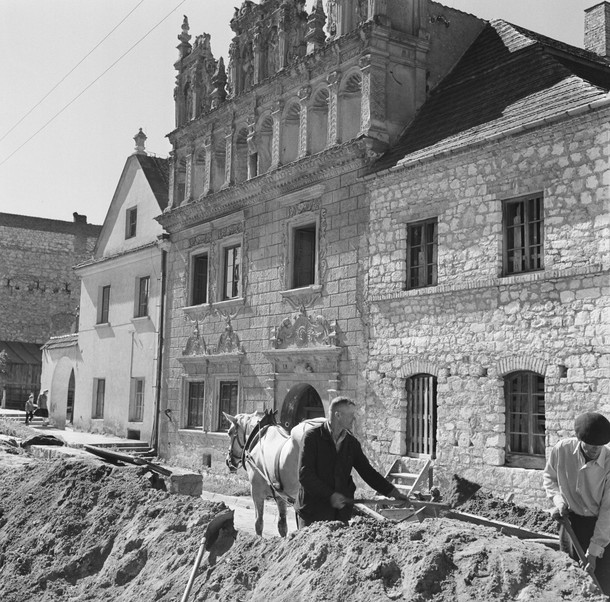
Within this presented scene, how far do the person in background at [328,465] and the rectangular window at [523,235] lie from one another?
25.0 ft

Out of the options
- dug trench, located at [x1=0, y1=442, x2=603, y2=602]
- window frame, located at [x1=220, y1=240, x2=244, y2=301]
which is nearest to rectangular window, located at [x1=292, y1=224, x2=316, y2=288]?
window frame, located at [x1=220, y1=240, x2=244, y2=301]

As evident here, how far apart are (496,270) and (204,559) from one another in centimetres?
820

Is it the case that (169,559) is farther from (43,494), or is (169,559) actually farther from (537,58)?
(537,58)

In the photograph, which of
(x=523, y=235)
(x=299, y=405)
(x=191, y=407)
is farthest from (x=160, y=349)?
(x=523, y=235)

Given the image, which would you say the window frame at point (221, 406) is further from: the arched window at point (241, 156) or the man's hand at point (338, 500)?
the man's hand at point (338, 500)

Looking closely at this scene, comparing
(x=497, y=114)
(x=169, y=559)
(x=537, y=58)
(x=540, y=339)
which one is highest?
(x=537, y=58)

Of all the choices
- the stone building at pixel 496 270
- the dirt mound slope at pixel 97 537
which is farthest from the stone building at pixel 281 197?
the dirt mound slope at pixel 97 537

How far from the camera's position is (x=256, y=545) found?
7277 millimetres

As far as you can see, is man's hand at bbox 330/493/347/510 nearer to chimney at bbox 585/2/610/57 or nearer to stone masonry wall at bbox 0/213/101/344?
chimney at bbox 585/2/610/57

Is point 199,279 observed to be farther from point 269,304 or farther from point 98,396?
point 98,396

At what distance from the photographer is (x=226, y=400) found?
70.9 ft

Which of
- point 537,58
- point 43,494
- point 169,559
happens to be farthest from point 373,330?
point 169,559

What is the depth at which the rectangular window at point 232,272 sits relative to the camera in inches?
845

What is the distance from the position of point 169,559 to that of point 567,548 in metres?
3.93
